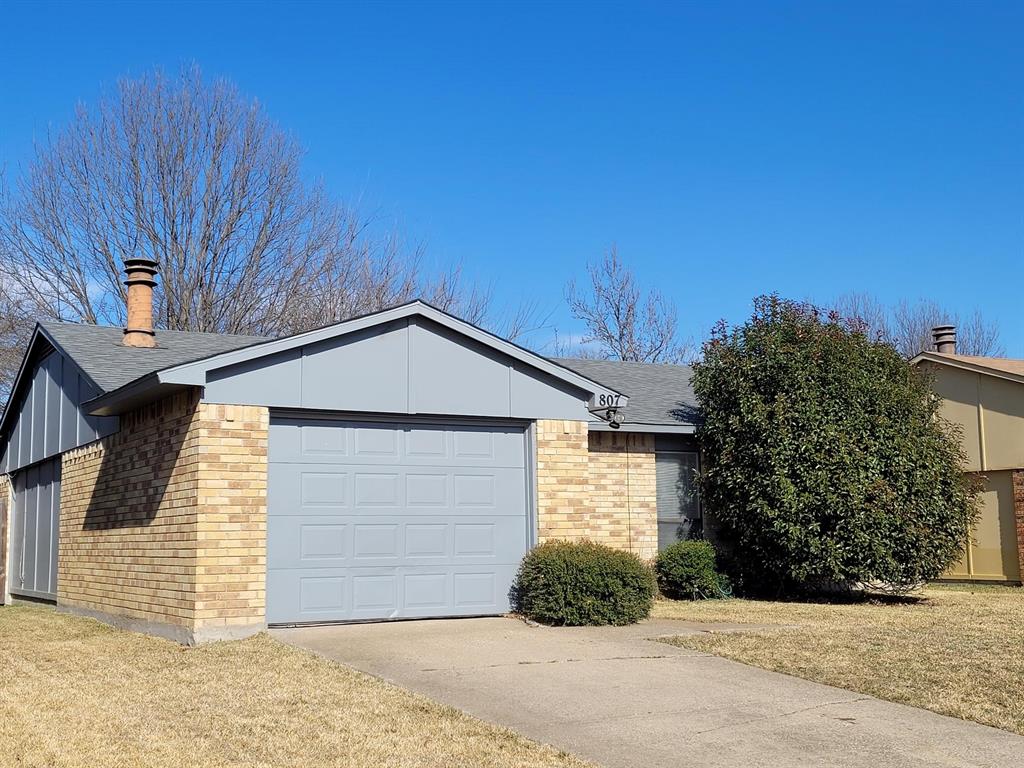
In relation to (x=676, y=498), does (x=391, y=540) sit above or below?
below

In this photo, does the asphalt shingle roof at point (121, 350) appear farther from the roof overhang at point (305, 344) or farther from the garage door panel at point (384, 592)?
the garage door panel at point (384, 592)

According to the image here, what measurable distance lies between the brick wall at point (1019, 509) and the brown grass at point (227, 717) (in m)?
13.6

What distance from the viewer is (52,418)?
17922mm

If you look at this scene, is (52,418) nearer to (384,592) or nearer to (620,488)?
(384,592)

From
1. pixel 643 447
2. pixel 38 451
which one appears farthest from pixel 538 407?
pixel 38 451

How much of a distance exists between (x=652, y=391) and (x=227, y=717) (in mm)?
12237

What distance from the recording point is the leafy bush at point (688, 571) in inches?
621

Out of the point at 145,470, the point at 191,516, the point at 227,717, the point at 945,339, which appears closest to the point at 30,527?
the point at 145,470

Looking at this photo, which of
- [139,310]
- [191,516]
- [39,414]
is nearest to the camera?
[191,516]

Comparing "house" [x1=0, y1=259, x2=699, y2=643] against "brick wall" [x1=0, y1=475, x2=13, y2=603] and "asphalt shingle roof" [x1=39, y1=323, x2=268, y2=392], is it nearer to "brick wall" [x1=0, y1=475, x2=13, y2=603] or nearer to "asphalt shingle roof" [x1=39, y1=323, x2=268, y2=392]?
"asphalt shingle roof" [x1=39, y1=323, x2=268, y2=392]

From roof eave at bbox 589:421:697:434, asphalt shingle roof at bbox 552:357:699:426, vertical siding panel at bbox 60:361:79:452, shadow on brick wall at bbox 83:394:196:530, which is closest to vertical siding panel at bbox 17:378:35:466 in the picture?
vertical siding panel at bbox 60:361:79:452

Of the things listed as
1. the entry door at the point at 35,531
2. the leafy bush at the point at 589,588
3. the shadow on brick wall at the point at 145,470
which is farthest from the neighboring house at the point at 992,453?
the entry door at the point at 35,531

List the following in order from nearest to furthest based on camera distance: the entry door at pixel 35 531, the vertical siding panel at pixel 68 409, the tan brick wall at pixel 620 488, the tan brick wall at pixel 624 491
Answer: the tan brick wall at pixel 620 488, the tan brick wall at pixel 624 491, the vertical siding panel at pixel 68 409, the entry door at pixel 35 531

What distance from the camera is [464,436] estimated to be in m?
13.5
